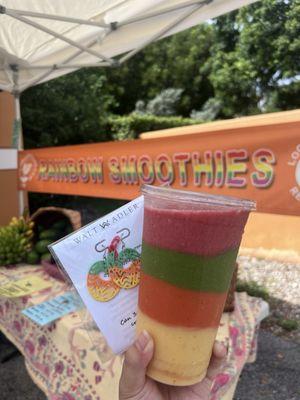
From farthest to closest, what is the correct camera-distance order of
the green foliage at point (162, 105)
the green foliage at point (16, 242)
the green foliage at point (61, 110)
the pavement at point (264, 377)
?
the green foliage at point (162, 105)
the green foliage at point (61, 110)
the green foliage at point (16, 242)
the pavement at point (264, 377)

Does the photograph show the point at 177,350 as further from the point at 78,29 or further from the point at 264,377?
the point at 78,29

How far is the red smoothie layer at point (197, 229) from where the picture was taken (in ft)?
1.98

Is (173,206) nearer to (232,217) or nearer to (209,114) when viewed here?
(232,217)

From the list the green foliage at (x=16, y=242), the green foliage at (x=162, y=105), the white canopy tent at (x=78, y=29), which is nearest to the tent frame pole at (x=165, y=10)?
the white canopy tent at (x=78, y=29)

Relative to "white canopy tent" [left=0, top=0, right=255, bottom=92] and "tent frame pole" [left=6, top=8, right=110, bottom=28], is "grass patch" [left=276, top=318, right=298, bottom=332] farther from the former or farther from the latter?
"tent frame pole" [left=6, top=8, right=110, bottom=28]

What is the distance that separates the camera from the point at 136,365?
2.27 ft

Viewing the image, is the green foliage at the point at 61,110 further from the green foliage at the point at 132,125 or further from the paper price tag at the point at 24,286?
the paper price tag at the point at 24,286

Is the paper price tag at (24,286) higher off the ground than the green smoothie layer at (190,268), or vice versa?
the green smoothie layer at (190,268)

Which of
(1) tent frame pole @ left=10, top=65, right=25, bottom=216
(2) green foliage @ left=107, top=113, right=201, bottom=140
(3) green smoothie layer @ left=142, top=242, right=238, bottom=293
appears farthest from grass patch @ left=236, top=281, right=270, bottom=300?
(2) green foliage @ left=107, top=113, right=201, bottom=140

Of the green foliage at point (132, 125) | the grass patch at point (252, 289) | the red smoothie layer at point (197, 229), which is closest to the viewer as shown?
the red smoothie layer at point (197, 229)

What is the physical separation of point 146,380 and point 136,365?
101 millimetres

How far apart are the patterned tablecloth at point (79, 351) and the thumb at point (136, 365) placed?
388mm

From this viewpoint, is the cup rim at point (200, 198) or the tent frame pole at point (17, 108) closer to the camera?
the cup rim at point (200, 198)

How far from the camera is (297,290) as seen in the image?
1.91 m
